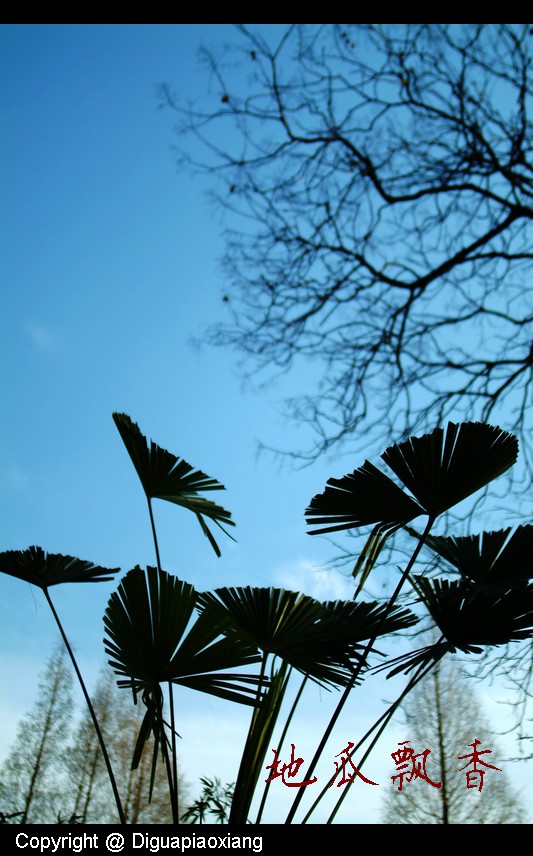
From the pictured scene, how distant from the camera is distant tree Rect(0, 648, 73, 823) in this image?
16.5 feet

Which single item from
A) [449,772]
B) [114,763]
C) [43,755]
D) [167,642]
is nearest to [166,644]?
[167,642]

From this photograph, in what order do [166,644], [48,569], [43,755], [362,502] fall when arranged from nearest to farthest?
1. [166,644]
2. [362,502]
3. [48,569]
4. [43,755]

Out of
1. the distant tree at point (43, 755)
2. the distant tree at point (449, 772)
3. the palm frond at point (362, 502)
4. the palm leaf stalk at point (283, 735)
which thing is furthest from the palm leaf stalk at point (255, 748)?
the distant tree at point (43, 755)

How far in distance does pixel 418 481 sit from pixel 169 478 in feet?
2.46

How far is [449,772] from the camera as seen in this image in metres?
4.16

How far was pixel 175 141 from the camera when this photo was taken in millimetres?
3453

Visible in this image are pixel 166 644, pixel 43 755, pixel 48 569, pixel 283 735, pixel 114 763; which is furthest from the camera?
pixel 114 763

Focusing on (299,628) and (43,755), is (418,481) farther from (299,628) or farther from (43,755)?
(43,755)

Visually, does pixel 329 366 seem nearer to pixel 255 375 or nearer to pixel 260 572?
A: pixel 255 375

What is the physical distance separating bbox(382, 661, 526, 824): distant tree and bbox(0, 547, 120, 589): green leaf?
3019mm

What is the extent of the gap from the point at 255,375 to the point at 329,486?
189cm

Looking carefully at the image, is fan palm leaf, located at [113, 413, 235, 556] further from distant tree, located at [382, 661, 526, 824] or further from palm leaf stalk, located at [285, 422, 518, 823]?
distant tree, located at [382, 661, 526, 824]

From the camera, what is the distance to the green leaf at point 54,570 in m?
1.93
